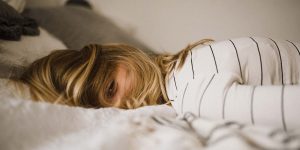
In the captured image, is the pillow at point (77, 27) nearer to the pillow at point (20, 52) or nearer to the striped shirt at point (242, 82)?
the pillow at point (20, 52)

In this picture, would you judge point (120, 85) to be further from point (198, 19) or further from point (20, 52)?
point (198, 19)

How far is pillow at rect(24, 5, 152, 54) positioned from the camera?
1.28m

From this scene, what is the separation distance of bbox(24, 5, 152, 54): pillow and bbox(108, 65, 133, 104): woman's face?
46 cm

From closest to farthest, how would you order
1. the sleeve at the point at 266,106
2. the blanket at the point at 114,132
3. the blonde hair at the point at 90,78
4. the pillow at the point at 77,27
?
the blanket at the point at 114,132 < the sleeve at the point at 266,106 < the blonde hair at the point at 90,78 < the pillow at the point at 77,27

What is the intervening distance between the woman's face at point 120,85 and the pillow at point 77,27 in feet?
1.52

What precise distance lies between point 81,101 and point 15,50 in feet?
0.91

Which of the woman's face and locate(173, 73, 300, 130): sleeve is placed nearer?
locate(173, 73, 300, 130): sleeve

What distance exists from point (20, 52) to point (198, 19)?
33.2 inches

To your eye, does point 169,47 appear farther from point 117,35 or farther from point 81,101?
point 81,101

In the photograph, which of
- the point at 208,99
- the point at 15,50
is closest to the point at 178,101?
the point at 208,99

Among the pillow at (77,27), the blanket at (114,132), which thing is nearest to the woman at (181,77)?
the blanket at (114,132)

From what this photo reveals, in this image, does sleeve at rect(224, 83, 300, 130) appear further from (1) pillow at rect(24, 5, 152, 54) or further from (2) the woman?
(1) pillow at rect(24, 5, 152, 54)

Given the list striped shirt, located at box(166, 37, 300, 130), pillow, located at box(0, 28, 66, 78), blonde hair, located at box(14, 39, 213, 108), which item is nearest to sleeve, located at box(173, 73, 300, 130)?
striped shirt, located at box(166, 37, 300, 130)

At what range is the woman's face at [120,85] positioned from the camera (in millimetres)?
770
